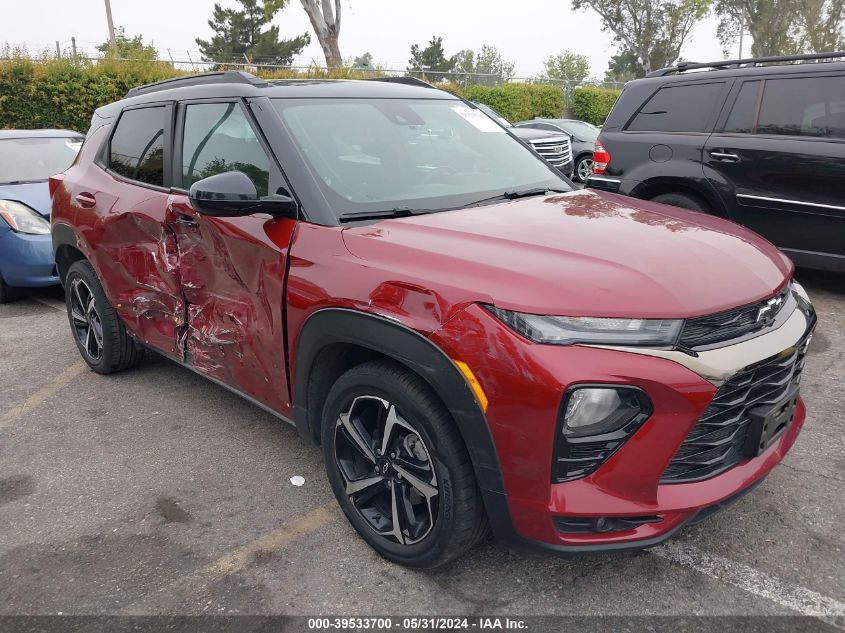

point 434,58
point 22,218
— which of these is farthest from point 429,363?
point 434,58

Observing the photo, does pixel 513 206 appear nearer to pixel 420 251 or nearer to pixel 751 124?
pixel 420 251

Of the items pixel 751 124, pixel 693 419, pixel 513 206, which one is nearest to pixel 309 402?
pixel 513 206

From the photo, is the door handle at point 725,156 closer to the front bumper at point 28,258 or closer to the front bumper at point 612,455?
the front bumper at point 612,455

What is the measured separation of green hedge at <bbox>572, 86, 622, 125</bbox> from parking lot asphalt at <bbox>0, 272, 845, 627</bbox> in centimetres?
2639

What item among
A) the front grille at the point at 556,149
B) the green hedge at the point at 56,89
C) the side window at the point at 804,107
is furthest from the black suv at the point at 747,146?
the green hedge at the point at 56,89

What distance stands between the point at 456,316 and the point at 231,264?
1333 mm

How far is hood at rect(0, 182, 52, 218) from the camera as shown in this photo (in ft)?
20.9

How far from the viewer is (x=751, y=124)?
228 inches

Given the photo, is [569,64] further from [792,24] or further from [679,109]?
[679,109]

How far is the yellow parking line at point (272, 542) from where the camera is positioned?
2.66m

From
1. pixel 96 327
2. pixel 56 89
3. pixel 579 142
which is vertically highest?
pixel 56 89

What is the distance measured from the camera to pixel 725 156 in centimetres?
578

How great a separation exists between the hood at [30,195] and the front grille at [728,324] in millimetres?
6047

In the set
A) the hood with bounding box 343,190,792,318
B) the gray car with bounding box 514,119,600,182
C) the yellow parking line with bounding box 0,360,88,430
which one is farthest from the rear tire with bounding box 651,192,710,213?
the gray car with bounding box 514,119,600,182
